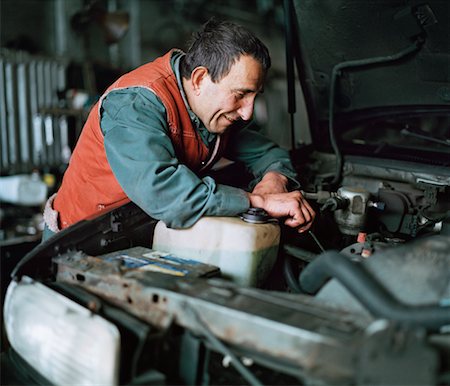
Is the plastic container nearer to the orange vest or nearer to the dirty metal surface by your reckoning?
the dirty metal surface

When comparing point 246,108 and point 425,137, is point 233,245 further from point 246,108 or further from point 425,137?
point 425,137

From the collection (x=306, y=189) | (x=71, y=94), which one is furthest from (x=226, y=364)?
(x=71, y=94)

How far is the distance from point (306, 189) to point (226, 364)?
98cm

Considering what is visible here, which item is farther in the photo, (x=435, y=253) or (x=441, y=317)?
(x=435, y=253)

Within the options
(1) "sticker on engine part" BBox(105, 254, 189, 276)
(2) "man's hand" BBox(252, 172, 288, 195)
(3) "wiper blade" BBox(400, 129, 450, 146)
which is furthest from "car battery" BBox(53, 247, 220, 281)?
(3) "wiper blade" BBox(400, 129, 450, 146)

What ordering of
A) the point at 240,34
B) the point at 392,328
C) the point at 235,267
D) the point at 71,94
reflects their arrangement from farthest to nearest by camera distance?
the point at 71,94
the point at 240,34
the point at 235,267
the point at 392,328

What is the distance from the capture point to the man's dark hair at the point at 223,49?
1.52 meters

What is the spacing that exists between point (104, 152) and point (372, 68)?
119 cm

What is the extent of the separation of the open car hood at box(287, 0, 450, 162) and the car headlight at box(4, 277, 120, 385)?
147 cm

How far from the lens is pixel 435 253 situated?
3.35 ft

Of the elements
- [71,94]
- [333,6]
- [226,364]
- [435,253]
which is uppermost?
[333,6]

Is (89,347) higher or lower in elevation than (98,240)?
lower

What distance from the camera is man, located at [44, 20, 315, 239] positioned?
1.36 m

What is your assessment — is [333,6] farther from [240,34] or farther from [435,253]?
[435,253]
